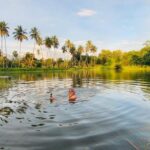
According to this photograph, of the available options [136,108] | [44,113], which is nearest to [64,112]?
[44,113]

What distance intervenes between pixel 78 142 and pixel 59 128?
134 inches

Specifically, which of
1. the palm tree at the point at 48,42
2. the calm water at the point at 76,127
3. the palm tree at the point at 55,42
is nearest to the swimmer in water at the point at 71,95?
the calm water at the point at 76,127

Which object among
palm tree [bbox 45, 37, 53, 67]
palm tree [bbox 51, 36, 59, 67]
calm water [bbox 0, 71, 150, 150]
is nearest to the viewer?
calm water [bbox 0, 71, 150, 150]

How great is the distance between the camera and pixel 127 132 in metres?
15.7

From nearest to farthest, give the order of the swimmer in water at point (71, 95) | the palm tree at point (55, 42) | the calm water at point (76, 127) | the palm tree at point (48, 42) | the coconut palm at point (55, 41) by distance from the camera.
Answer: the calm water at point (76, 127) < the swimmer in water at point (71, 95) < the palm tree at point (48, 42) < the palm tree at point (55, 42) < the coconut palm at point (55, 41)

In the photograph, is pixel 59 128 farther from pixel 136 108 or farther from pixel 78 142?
pixel 136 108

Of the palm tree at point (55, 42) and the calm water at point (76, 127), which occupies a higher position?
the palm tree at point (55, 42)

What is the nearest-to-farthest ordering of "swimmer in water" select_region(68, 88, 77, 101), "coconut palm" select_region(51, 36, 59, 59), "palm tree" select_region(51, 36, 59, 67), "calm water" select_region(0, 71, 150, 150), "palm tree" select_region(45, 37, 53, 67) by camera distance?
"calm water" select_region(0, 71, 150, 150) → "swimmer in water" select_region(68, 88, 77, 101) → "palm tree" select_region(45, 37, 53, 67) → "palm tree" select_region(51, 36, 59, 67) → "coconut palm" select_region(51, 36, 59, 59)

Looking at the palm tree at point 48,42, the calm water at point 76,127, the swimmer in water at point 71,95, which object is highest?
the palm tree at point 48,42

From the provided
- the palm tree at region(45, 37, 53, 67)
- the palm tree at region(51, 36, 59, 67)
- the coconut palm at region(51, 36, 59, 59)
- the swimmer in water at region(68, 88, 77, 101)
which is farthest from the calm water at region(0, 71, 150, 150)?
the coconut palm at region(51, 36, 59, 59)

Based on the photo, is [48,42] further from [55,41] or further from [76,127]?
[76,127]

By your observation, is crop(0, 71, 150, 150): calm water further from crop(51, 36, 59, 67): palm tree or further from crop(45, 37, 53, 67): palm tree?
crop(51, 36, 59, 67): palm tree

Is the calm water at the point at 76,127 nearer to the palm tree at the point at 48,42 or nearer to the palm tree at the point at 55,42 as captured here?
the palm tree at the point at 48,42

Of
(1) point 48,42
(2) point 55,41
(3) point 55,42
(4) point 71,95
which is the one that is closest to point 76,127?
(4) point 71,95
